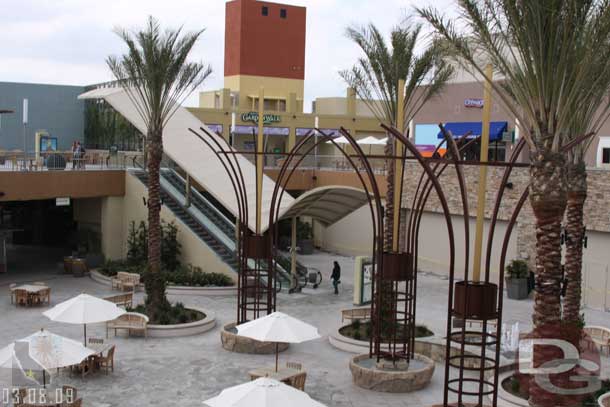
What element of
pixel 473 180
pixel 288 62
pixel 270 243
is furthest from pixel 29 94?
pixel 270 243

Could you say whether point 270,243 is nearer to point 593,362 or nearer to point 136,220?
point 593,362

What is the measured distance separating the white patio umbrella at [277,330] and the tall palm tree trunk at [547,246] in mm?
5283

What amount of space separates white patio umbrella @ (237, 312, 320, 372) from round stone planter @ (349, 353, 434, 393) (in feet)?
4.52

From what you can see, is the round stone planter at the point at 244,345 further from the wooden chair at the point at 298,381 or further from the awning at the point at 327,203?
the awning at the point at 327,203

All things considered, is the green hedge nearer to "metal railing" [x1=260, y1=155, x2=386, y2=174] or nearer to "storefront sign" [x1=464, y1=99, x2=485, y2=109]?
"metal railing" [x1=260, y1=155, x2=386, y2=174]

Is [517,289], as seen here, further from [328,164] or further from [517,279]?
[328,164]

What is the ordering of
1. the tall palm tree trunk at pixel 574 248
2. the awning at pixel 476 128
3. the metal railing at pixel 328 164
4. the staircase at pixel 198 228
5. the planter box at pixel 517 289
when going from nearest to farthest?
the tall palm tree trunk at pixel 574 248
the planter box at pixel 517 289
the staircase at pixel 198 228
the awning at pixel 476 128
the metal railing at pixel 328 164

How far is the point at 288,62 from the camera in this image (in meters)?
60.4

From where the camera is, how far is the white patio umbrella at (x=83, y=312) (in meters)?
17.5

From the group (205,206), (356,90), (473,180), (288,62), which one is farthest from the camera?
(288,62)

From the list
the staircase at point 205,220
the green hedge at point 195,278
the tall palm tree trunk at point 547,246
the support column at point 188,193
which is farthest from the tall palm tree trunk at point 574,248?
the support column at point 188,193

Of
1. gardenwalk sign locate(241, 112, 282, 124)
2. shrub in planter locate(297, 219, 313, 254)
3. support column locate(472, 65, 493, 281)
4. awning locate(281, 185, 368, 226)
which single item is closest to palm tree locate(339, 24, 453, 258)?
awning locate(281, 185, 368, 226)

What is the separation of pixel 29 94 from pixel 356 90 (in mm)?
31178

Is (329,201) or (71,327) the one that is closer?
(71,327)
